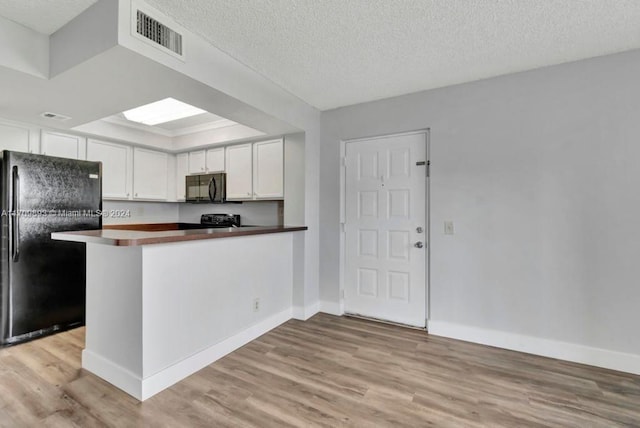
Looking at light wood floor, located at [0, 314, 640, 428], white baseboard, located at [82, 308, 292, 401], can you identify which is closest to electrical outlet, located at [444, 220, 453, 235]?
light wood floor, located at [0, 314, 640, 428]

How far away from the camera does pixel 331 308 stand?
3502 mm

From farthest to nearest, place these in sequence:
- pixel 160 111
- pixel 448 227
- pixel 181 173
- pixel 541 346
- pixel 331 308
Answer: pixel 181 173 < pixel 331 308 < pixel 160 111 < pixel 448 227 < pixel 541 346

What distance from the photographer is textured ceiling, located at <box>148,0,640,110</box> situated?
1.78 meters

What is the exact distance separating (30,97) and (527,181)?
161 inches

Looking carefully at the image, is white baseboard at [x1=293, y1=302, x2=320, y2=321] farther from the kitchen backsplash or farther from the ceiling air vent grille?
the ceiling air vent grille

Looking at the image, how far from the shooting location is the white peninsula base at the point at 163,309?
1919 millimetres

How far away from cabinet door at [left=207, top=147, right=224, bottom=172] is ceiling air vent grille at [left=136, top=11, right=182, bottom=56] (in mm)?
2314

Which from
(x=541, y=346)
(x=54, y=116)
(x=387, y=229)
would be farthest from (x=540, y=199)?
(x=54, y=116)

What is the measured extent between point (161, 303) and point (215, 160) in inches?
104

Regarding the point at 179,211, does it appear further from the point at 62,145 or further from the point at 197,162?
the point at 62,145

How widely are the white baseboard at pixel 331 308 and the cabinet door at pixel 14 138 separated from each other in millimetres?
3525

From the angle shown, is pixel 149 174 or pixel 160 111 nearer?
pixel 160 111

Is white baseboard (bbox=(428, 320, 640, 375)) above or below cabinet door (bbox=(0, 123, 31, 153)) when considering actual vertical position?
below

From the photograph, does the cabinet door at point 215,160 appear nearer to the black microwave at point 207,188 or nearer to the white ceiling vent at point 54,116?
the black microwave at point 207,188
